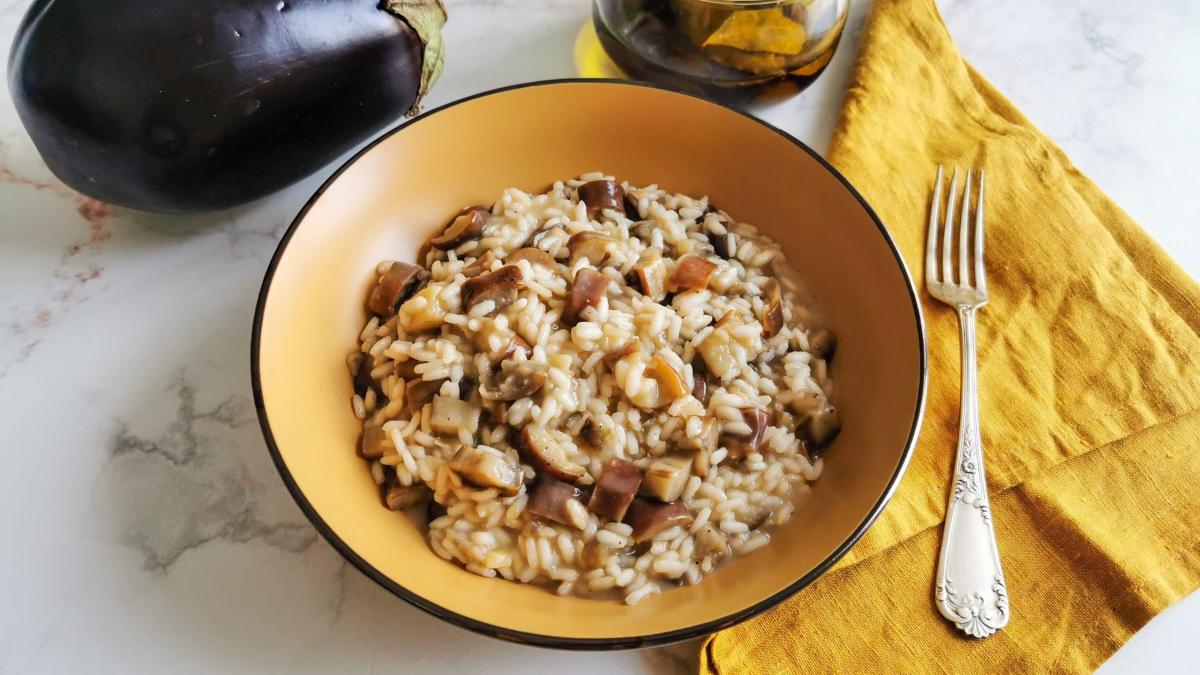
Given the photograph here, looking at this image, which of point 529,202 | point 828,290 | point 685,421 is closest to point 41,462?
point 529,202

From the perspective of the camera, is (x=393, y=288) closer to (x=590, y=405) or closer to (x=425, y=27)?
(x=590, y=405)

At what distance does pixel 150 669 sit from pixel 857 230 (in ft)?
4.87

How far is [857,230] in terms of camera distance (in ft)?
5.86

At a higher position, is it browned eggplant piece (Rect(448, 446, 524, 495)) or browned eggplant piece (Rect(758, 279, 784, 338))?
browned eggplant piece (Rect(758, 279, 784, 338))

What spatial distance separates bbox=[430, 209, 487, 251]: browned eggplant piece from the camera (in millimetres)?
1896

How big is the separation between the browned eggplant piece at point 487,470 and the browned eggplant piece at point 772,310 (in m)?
0.58

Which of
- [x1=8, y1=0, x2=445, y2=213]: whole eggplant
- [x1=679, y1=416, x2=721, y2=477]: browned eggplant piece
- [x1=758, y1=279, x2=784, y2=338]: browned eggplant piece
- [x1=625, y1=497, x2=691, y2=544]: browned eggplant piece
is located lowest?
[x1=625, y1=497, x2=691, y2=544]: browned eggplant piece

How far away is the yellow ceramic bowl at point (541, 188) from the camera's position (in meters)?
1.42

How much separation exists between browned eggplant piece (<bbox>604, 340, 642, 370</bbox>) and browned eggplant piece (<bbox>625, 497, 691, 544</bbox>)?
259 mm

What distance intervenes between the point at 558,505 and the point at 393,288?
0.57m

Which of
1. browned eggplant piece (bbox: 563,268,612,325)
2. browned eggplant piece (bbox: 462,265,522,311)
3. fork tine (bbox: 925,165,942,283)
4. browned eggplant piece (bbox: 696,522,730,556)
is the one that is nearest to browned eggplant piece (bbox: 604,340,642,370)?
browned eggplant piece (bbox: 563,268,612,325)

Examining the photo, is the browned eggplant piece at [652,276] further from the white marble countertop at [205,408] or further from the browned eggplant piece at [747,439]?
the white marble countertop at [205,408]

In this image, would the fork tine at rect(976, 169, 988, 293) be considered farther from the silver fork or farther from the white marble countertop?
the white marble countertop

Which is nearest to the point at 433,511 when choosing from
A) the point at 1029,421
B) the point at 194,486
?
the point at 194,486
